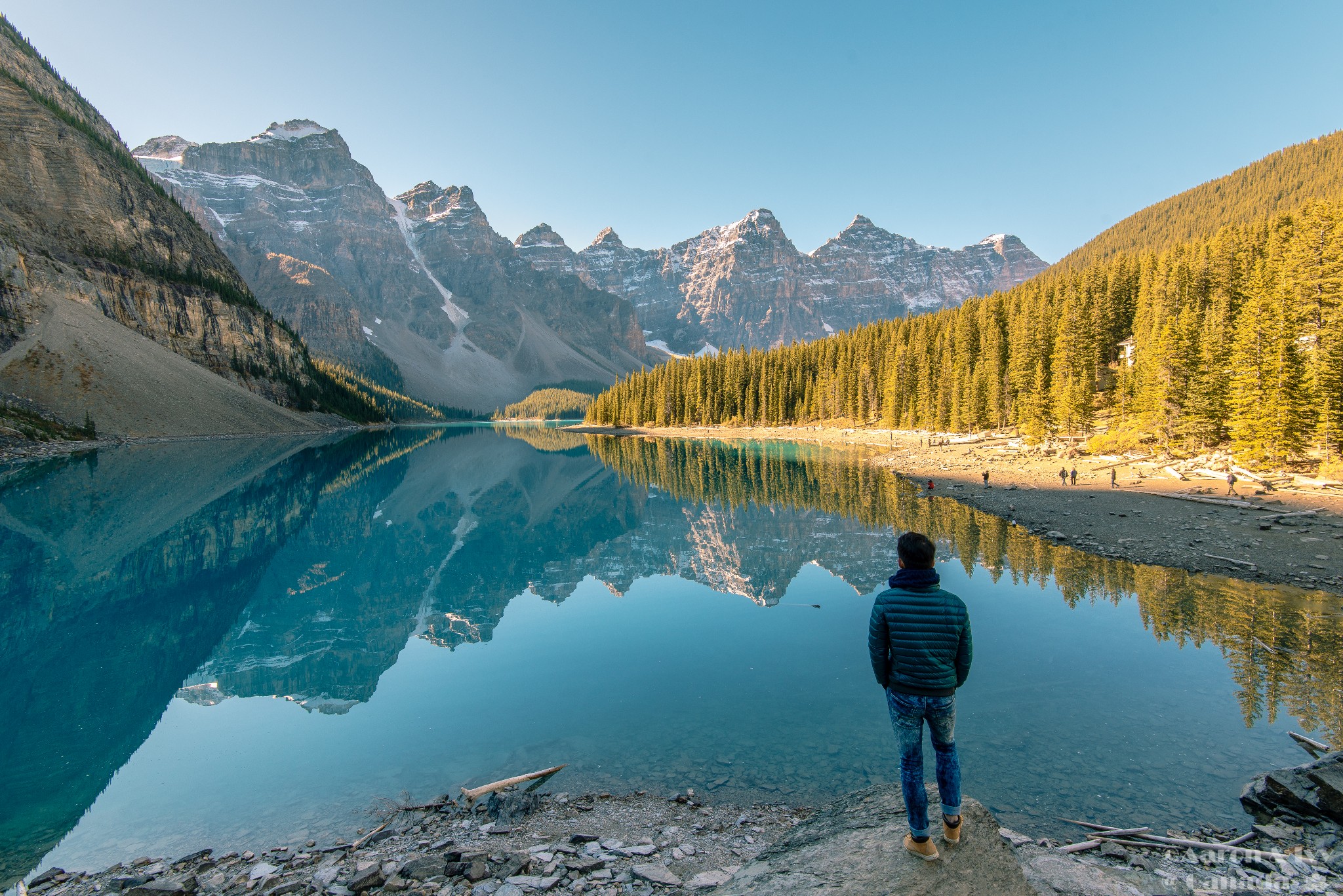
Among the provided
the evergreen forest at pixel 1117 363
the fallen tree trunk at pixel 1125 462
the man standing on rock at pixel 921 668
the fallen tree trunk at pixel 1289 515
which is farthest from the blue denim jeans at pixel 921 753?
the fallen tree trunk at pixel 1125 462

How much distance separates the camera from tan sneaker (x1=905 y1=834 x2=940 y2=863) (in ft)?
15.3

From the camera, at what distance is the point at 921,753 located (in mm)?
4809

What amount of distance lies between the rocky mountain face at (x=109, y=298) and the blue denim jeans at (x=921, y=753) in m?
94.7

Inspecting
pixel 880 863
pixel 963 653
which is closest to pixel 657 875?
pixel 880 863

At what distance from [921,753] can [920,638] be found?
0.96m

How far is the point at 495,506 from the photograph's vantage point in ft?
135

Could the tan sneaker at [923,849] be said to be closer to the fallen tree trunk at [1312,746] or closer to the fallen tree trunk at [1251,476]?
the fallen tree trunk at [1312,746]

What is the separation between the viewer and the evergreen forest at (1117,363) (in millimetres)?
30922

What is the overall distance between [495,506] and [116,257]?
100141 millimetres

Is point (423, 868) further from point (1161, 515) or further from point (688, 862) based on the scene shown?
point (1161, 515)

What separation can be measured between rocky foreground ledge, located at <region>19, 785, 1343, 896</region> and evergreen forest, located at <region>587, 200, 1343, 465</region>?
36.2 m

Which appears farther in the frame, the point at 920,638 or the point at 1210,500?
the point at 1210,500

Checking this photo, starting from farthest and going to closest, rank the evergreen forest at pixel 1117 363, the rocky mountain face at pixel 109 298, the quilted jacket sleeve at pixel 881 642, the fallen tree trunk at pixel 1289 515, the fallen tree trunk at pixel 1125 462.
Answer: the rocky mountain face at pixel 109 298, the fallen tree trunk at pixel 1125 462, the evergreen forest at pixel 1117 363, the fallen tree trunk at pixel 1289 515, the quilted jacket sleeve at pixel 881 642

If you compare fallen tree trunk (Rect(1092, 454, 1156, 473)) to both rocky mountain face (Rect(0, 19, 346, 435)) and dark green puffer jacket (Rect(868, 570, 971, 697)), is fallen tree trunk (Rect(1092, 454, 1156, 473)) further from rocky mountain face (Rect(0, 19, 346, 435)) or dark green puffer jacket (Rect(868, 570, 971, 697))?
rocky mountain face (Rect(0, 19, 346, 435))
